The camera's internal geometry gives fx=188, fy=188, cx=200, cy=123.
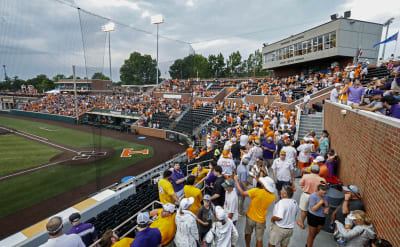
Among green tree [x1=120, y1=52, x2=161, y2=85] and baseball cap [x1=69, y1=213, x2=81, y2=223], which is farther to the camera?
green tree [x1=120, y1=52, x2=161, y2=85]

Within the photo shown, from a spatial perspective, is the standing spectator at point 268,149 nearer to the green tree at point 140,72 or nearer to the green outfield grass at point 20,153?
the green outfield grass at point 20,153

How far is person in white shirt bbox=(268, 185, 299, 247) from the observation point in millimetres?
3242

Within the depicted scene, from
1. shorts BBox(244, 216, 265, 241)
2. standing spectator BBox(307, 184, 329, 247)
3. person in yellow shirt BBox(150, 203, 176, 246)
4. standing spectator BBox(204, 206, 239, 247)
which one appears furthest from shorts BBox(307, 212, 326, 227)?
person in yellow shirt BBox(150, 203, 176, 246)

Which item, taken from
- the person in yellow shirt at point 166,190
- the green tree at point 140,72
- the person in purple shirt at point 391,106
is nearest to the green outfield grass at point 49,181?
the person in yellow shirt at point 166,190

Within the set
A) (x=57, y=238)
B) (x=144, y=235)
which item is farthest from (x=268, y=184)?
(x=57, y=238)

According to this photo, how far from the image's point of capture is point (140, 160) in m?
15.3

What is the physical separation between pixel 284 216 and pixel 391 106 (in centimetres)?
311

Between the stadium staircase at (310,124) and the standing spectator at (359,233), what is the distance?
8.54 meters

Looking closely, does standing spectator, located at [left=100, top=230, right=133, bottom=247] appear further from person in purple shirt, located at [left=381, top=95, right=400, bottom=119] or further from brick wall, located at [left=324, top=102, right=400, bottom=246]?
person in purple shirt, located at [left=381, top=95, right=400, bottom=119]

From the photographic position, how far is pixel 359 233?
278 cm

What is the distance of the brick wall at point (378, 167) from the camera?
2.75 m

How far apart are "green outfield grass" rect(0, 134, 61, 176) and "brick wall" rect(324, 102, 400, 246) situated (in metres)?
17.6

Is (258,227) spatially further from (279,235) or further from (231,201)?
(231,201)

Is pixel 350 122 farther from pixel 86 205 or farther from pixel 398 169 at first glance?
pixel 86 205
